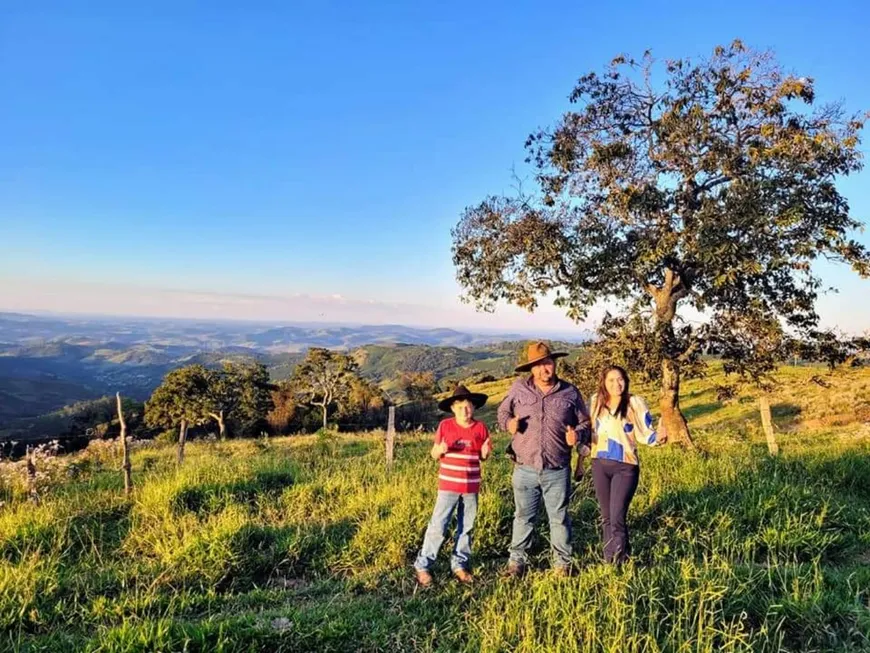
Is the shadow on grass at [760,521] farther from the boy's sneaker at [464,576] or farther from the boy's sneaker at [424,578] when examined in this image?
the boy's sneaker at [424,578]

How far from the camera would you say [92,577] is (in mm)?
4949

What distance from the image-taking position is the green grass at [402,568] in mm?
3604

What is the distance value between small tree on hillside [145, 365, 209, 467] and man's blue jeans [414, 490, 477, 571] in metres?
39.2

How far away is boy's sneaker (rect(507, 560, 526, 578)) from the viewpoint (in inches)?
189

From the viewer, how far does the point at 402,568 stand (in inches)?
199

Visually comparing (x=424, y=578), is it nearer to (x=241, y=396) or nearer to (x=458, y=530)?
(x=458, y=530)

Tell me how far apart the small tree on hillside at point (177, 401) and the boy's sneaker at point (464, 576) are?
129 feet

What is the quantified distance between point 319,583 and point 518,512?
1931mm

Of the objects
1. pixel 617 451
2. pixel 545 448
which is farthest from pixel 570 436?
pixel 617 451

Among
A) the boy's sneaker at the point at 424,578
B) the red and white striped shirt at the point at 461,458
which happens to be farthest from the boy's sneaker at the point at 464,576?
the red and white striped shirt at the point at 461,458

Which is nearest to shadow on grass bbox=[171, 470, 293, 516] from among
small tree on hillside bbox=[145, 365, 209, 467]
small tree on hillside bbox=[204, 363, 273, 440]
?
small tree on hillside bbox=[145, 365, 209, 467]

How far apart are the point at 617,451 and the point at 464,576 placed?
1.80 metres

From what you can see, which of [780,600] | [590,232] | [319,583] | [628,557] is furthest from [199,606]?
[590,232]

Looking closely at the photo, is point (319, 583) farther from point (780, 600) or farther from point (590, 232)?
point (590, 232)
